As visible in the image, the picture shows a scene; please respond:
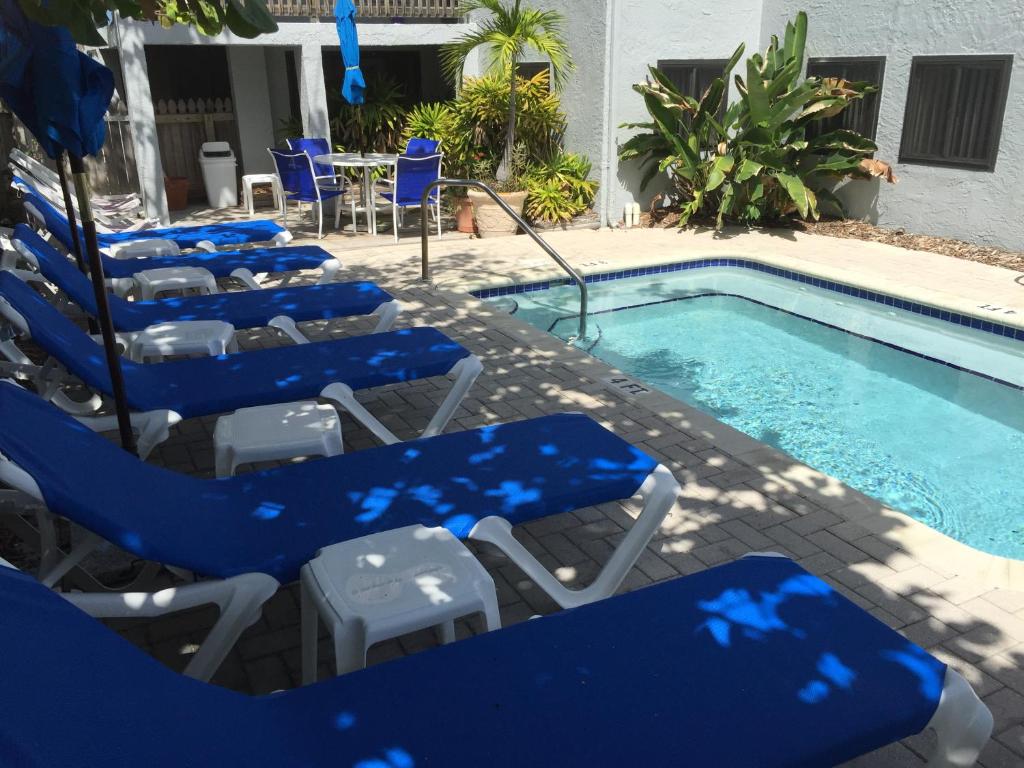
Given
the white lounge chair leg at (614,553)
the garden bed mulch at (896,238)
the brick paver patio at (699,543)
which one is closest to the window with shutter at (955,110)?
the garden bed mulch at (896,238)

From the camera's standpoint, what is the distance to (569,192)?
1198 centimetres

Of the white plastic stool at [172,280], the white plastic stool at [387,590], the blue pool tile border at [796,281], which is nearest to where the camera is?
the white plastic stool at [387,590]

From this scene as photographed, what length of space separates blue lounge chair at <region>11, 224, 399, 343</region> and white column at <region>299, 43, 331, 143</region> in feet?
22.0

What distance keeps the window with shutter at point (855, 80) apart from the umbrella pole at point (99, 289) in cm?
1048

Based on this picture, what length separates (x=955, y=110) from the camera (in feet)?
33.4

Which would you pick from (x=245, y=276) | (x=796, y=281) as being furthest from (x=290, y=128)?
(x=796, y=281)

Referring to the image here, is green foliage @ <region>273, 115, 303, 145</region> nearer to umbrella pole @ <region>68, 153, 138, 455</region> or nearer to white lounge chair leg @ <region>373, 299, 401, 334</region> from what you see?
white lounge chair leg @ <region>373, 299, 401, 334</region>

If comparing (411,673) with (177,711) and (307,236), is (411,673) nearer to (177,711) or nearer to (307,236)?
(177,711)

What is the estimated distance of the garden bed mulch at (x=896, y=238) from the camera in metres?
9.68

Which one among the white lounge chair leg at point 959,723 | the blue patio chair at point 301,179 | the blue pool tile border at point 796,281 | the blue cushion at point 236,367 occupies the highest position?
the blue patio chair at point 301,179

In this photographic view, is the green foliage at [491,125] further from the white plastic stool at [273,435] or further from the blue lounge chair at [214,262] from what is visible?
the white plastic stool at [273,435]

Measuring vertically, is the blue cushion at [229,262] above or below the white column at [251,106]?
below

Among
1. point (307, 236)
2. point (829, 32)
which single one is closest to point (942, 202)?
point (829, 32)

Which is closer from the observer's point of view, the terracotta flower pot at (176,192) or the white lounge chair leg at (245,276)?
the white lounge chair leg at (245,276)
